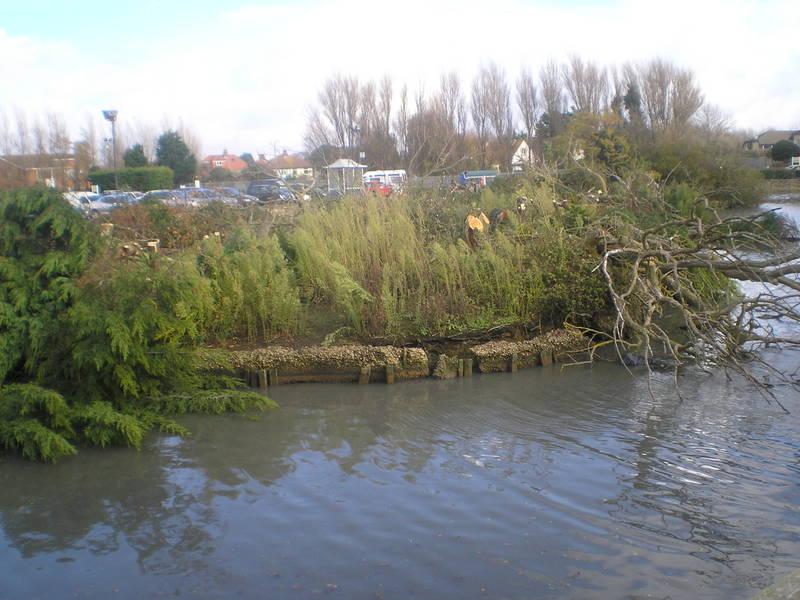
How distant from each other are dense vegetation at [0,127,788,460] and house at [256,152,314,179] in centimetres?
280

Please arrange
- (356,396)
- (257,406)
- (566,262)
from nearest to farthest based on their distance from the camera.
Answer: (257,406), (356,396), (566,262)

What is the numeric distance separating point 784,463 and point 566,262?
459 centimetres

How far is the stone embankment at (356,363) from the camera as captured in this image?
9.27m

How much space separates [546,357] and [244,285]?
152 inches

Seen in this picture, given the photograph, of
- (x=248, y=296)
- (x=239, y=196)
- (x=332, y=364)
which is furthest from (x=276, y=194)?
(x=332, y=364)

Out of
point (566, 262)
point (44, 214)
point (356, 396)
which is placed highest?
point (44, 214)

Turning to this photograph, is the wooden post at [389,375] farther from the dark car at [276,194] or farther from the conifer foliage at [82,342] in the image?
the dark car at [276,194]

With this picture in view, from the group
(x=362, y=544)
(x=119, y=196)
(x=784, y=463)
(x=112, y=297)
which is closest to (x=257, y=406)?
(x=112, y=297)

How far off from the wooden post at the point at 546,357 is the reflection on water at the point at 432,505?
1545 millimetres

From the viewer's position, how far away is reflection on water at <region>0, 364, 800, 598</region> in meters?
4.63

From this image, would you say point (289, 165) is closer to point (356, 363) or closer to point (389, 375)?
point (356, 363)

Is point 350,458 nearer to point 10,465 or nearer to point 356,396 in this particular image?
point 356,396

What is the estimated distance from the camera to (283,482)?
20.4 feet

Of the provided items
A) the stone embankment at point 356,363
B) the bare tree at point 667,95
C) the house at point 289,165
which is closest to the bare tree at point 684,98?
the bare tree at point 667,95
